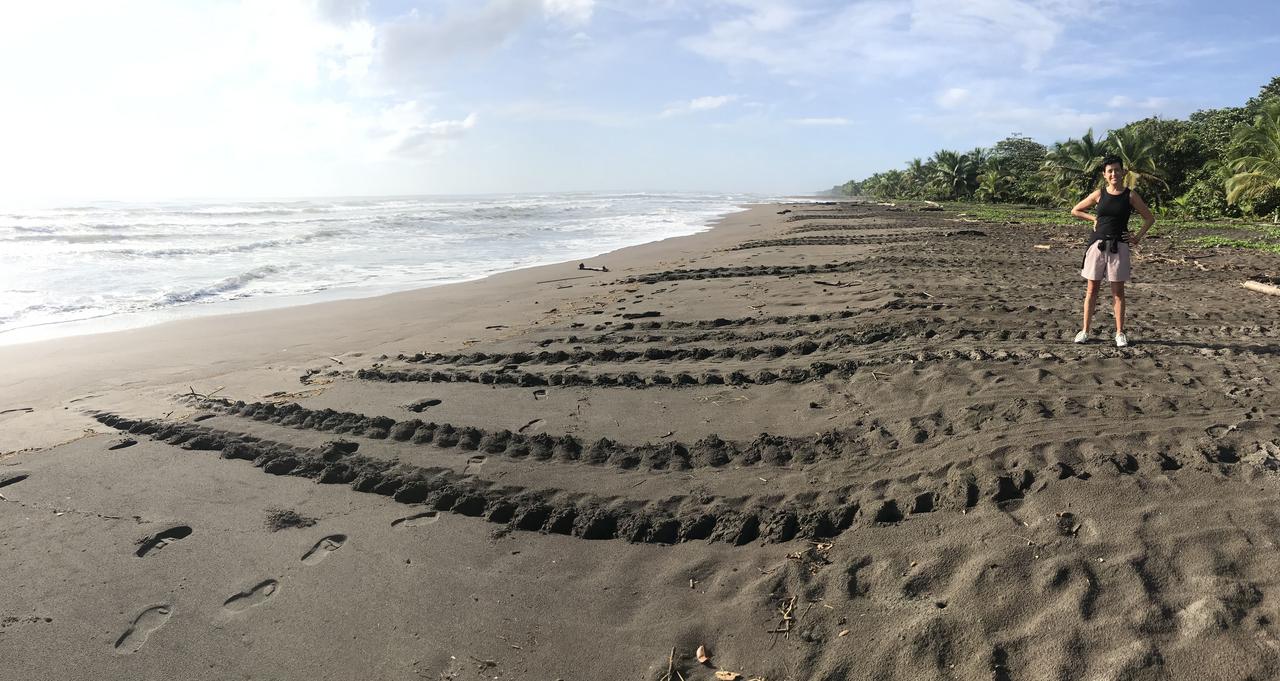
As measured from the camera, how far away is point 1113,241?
4.92 meters

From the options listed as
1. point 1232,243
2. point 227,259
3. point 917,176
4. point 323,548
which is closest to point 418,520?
point 323,548

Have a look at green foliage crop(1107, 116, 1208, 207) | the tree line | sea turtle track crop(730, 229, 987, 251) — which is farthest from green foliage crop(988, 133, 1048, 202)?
sea turtle track crop(730, 229, 987, 251)

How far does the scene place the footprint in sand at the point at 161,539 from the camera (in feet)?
9.93

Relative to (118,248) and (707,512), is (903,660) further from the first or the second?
(118,248)

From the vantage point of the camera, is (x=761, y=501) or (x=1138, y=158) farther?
(x=1138, y=158)

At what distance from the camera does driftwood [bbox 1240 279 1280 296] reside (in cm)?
698

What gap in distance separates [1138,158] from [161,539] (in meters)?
33.8

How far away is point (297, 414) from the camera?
181 inches

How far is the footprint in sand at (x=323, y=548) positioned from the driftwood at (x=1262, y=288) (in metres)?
9.07

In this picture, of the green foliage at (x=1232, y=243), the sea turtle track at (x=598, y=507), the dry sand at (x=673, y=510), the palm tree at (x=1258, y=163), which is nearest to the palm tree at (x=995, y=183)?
the palm tree at (x=1258, y=163)

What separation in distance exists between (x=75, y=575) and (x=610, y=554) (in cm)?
230

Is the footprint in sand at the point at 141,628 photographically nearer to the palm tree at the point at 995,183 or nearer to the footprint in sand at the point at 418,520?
the footprint in sand at the point at 418,520

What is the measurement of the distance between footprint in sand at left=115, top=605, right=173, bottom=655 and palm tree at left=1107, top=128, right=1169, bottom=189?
32048 mm

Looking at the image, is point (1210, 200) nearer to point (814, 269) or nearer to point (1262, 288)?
point (1262, 288)
